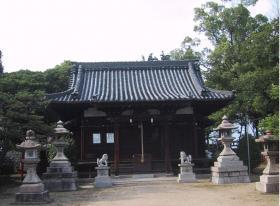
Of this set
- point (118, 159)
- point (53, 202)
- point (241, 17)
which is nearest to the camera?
point (53, 202)

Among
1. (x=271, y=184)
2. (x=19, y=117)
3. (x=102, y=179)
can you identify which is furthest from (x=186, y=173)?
(x=19, y=117)

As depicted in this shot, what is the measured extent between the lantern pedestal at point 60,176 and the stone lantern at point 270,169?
7811 mm

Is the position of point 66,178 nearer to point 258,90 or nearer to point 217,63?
point 258,90

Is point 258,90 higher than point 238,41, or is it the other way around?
point 238,41

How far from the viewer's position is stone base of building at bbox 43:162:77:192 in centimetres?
1891

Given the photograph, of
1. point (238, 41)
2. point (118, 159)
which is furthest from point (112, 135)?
point (238, 41)

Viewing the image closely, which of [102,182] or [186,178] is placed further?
[186,178]

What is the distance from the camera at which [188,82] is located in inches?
1085

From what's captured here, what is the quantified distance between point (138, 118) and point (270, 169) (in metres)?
10.9

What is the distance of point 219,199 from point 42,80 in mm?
29187

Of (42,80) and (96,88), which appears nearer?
(96,88)

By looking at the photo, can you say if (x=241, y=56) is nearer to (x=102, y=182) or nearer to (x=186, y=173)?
(x=186, y=173)

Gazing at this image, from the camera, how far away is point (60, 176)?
1914 centimetres

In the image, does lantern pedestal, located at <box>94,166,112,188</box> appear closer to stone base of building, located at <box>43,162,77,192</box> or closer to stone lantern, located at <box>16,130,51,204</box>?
stone base of building, located at <box>43,162,77,192</box>
